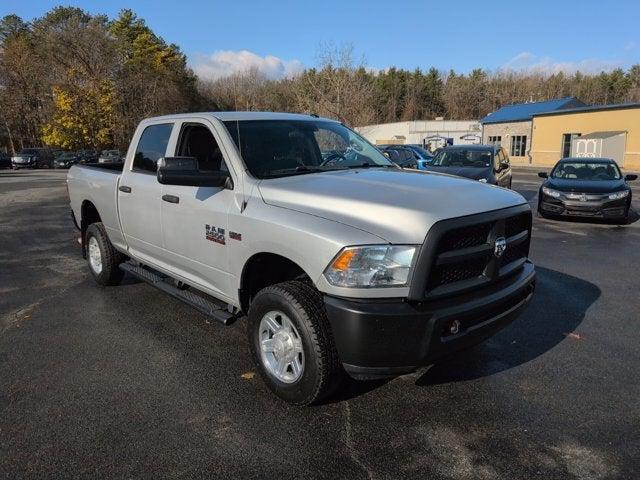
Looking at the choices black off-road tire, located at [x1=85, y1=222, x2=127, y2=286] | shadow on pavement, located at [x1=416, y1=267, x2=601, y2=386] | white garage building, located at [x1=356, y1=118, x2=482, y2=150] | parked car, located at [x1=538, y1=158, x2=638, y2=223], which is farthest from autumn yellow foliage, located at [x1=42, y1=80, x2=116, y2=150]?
shadow on pavement, located at [x1=416, y1=267, x2=601, y2=386]

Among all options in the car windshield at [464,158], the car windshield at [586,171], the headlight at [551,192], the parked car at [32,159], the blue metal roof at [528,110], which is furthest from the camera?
the blue metal roof at [528,110]

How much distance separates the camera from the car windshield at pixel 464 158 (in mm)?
13641

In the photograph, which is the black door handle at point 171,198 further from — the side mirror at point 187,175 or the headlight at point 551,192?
the headlight at point 551,192

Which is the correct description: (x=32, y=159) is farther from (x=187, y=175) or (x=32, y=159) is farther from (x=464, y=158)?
(x=187, y=175)

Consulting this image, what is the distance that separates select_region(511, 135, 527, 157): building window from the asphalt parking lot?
48296 mm

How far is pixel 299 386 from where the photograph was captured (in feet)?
11.1

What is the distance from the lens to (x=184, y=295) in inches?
179

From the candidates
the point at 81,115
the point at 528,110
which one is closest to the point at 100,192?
the point at 81,115

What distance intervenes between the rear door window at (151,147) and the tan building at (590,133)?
126 ft

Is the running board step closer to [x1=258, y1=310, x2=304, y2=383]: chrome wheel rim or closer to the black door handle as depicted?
[x1=258, y1=310, x2=304, y2=383]: chrome wheel rim

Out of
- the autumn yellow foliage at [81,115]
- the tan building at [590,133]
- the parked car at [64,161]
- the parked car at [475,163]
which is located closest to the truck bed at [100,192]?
the parked car at [475,163]

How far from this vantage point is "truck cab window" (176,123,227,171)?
14.2ft

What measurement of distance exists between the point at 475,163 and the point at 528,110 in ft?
148

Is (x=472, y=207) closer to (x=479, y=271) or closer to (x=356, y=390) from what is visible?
(x=479, y=271)
